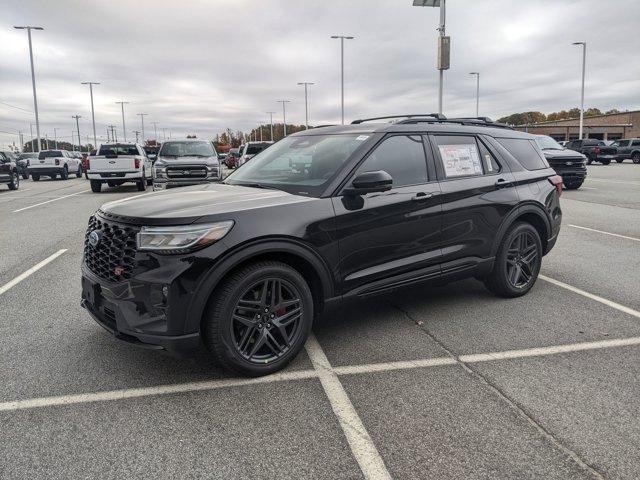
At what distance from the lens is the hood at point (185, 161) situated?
1611 centimetres

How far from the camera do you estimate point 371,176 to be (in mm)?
3715

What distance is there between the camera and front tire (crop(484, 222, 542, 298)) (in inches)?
201

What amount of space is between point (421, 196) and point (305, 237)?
4.13 ft

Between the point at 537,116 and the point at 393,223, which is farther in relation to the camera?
the point at 537,116

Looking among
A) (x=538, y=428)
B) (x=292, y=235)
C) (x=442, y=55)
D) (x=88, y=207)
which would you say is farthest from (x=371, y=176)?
(x=442, y=55)

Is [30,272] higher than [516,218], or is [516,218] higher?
[516,218]

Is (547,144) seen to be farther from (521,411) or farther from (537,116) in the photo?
(537,116)

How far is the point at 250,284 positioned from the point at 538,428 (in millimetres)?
1893

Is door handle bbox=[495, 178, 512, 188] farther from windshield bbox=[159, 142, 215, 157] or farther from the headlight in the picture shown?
windshield bbox=[159, 142, 215, 157]

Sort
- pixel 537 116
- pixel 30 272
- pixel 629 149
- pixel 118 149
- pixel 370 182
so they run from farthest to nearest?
pixel 537 116 → pixel 629 149 → pixel 118 149 → pixel 30 272 → pixel 370 182

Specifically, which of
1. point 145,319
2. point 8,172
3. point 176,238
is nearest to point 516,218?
point 176,238

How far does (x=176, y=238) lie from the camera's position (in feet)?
10.5

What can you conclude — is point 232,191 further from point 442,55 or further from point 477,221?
point 442,55

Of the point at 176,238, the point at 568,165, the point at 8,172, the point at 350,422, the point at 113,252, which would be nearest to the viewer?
the point at 350,422
